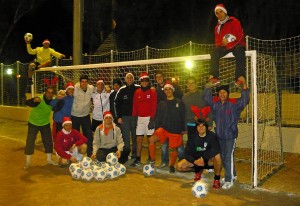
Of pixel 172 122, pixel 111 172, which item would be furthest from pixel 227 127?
pixel 111 172

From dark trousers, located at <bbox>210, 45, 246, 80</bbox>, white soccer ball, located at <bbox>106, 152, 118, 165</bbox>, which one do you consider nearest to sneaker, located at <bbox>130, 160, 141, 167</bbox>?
white soccer ball, located at <bbox>106, 152, 118, 165</bbox>

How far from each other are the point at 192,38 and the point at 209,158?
23.0 meters

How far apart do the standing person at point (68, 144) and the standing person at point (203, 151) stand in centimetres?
270

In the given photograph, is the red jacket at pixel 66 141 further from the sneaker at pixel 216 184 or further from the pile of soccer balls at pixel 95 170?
the sneaker at pixel 216 184

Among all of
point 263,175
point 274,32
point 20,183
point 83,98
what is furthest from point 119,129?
point 274,32

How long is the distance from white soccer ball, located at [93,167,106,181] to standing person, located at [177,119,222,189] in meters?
1.63

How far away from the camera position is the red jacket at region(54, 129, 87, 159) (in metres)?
8.72

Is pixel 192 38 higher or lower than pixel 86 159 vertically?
higher

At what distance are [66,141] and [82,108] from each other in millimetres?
1032

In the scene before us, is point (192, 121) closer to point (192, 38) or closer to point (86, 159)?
point (86, 159)

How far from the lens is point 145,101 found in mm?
8703

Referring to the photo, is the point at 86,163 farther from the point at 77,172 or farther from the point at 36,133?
the point at 36,133

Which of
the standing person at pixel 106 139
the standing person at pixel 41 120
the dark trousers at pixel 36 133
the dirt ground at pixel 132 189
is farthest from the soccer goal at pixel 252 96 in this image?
the dark trousers at pixel 36 133

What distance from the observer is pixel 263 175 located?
7.82m
